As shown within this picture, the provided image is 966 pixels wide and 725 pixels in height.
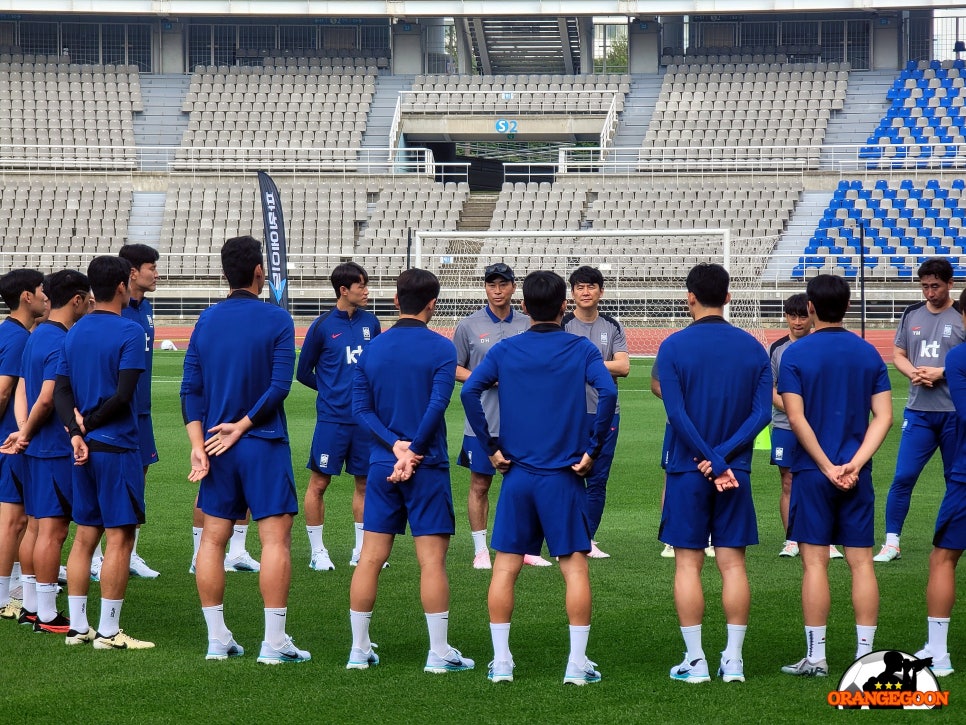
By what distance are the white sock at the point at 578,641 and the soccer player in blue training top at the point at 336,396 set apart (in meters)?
3.15

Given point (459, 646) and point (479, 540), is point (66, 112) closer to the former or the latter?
point (479, 540)

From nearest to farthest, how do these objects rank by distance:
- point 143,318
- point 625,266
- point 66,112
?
1. point 143,318
2. point 625,266
3. point 66,112

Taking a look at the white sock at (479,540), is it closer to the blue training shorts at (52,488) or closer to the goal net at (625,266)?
the blue training shorts at (52,488)

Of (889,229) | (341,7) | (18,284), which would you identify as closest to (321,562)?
(18,284)

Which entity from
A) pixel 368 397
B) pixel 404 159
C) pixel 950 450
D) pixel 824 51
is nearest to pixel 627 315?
pixel 404 159

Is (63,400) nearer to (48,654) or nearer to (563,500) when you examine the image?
(48,654)

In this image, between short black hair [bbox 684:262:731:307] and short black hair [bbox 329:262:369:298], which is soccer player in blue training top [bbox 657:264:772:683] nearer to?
short black hair [bbox 684:262:731:307]

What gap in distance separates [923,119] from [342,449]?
32.6m

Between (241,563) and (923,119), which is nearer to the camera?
(241,563)

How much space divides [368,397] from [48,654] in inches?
83.3

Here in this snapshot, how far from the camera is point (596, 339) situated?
340 inches

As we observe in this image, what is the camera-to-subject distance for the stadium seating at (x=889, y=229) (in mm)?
30953

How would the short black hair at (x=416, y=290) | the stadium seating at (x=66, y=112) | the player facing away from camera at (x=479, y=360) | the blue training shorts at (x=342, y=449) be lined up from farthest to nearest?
1. the stadium seating at (x=66, y=112)
2. the blue training shorts at (x=342, y=449)
3. the player facing away from camera at (x=479, y=360)
4. the short black hair at (x=416, y=290)

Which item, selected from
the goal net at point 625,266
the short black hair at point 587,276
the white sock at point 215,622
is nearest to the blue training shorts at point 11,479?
the white sock at point 215,622
